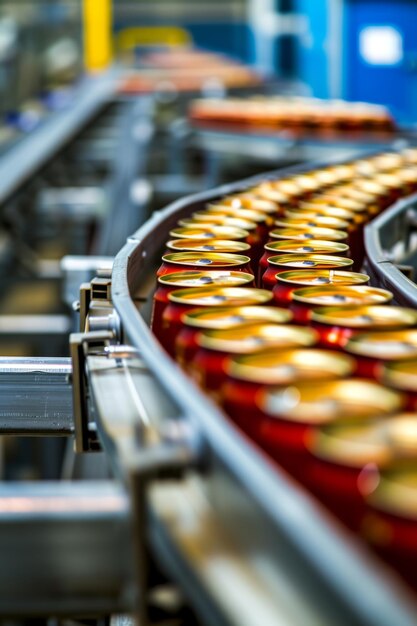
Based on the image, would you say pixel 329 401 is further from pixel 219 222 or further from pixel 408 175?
pixel 408 175

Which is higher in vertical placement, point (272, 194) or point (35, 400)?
point (272, 194)

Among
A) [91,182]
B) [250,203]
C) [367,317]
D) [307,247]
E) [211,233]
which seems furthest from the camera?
[91,182]

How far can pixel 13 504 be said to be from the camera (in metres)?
1.21

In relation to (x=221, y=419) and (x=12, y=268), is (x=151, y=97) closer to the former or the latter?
(x=12, y=268)

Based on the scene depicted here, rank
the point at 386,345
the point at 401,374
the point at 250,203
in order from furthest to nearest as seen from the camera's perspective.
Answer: the point at 250,203
the point at 386,345
the point at 401,374

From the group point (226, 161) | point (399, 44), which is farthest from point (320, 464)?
point (399, 44)

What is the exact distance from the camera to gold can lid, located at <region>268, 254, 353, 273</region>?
171cm

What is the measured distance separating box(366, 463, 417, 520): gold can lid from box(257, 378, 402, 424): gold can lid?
4.6 inches

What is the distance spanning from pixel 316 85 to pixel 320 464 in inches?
429

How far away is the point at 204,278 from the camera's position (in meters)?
1.63

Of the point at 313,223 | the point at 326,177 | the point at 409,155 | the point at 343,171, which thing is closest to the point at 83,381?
the point at 313,223

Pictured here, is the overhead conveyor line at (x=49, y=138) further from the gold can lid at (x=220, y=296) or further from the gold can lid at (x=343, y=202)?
the gold can lid at (x=220, y=296)

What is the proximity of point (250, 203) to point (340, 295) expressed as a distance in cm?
104

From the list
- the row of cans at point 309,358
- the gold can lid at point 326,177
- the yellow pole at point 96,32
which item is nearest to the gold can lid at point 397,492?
the row of cans at point 309,358
